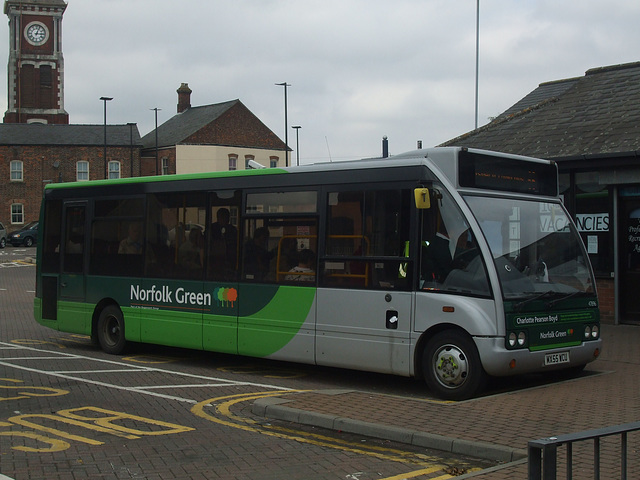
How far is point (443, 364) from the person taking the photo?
9352mm

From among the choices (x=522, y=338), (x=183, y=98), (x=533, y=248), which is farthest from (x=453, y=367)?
(x=183, y=98)

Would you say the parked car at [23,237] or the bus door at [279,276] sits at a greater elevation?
the parked car at [23,237]

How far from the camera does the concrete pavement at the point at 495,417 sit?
249 inches

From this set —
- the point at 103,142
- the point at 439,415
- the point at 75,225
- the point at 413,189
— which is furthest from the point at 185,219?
the point at 103,142

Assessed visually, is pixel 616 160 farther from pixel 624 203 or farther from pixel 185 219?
pixel 185 219

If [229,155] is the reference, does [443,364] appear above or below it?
below

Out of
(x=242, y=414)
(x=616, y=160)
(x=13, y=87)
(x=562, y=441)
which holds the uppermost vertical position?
(x=13, y=87)

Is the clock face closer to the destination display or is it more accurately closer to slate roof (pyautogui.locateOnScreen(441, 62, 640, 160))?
slate roof (pyautogui.locateOnScreen(441, 62, 640, 160))

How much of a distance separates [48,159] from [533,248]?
202 feet

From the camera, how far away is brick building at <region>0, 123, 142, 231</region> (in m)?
65.0

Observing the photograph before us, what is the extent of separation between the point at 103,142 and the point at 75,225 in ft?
184

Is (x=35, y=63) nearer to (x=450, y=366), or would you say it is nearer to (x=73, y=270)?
(x=73, y=270)

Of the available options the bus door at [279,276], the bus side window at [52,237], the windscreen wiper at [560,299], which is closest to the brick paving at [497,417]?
the windscreen wiper at [560,299]

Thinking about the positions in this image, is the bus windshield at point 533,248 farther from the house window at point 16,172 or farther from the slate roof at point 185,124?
the house window at point 16,172
